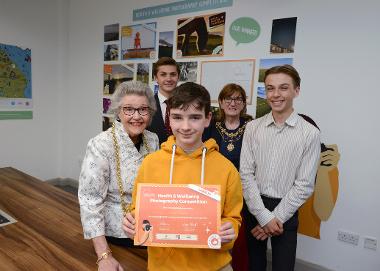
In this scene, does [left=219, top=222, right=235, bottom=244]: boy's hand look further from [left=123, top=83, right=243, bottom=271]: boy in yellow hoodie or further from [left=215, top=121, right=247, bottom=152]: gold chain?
[left=215, top=121, right=247, bottom=152]: gold chain

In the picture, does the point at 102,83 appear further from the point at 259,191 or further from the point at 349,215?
the point at 349,215

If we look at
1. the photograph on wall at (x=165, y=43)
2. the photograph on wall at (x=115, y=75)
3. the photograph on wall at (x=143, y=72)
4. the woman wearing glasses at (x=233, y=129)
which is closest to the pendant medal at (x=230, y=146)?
the woman wearing glasses at (x=233, y=129)

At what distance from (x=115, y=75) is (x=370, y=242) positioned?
11.7 ft

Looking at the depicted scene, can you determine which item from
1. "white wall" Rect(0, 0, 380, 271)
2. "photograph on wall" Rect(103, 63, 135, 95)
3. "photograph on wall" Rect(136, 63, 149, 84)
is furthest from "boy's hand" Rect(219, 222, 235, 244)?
"photograph on wall" Rect(103, 63, 135, 95)

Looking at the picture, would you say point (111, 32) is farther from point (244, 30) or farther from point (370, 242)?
point (370, 242)

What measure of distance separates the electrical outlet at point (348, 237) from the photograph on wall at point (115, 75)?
10.0ft

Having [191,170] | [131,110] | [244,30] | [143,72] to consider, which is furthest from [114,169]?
[143,72]

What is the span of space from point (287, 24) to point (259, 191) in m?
1.69

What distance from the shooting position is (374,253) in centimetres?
241

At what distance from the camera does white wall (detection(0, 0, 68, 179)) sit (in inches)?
162

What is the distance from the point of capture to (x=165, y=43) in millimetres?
3562

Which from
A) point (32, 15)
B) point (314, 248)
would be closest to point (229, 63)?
point (314, 248)

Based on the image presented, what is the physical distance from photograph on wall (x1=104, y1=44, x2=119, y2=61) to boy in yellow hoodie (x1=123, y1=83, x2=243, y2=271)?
10.6 feet

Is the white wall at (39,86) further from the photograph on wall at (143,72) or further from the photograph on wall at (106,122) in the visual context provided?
the photograph on wall at (143,72)
